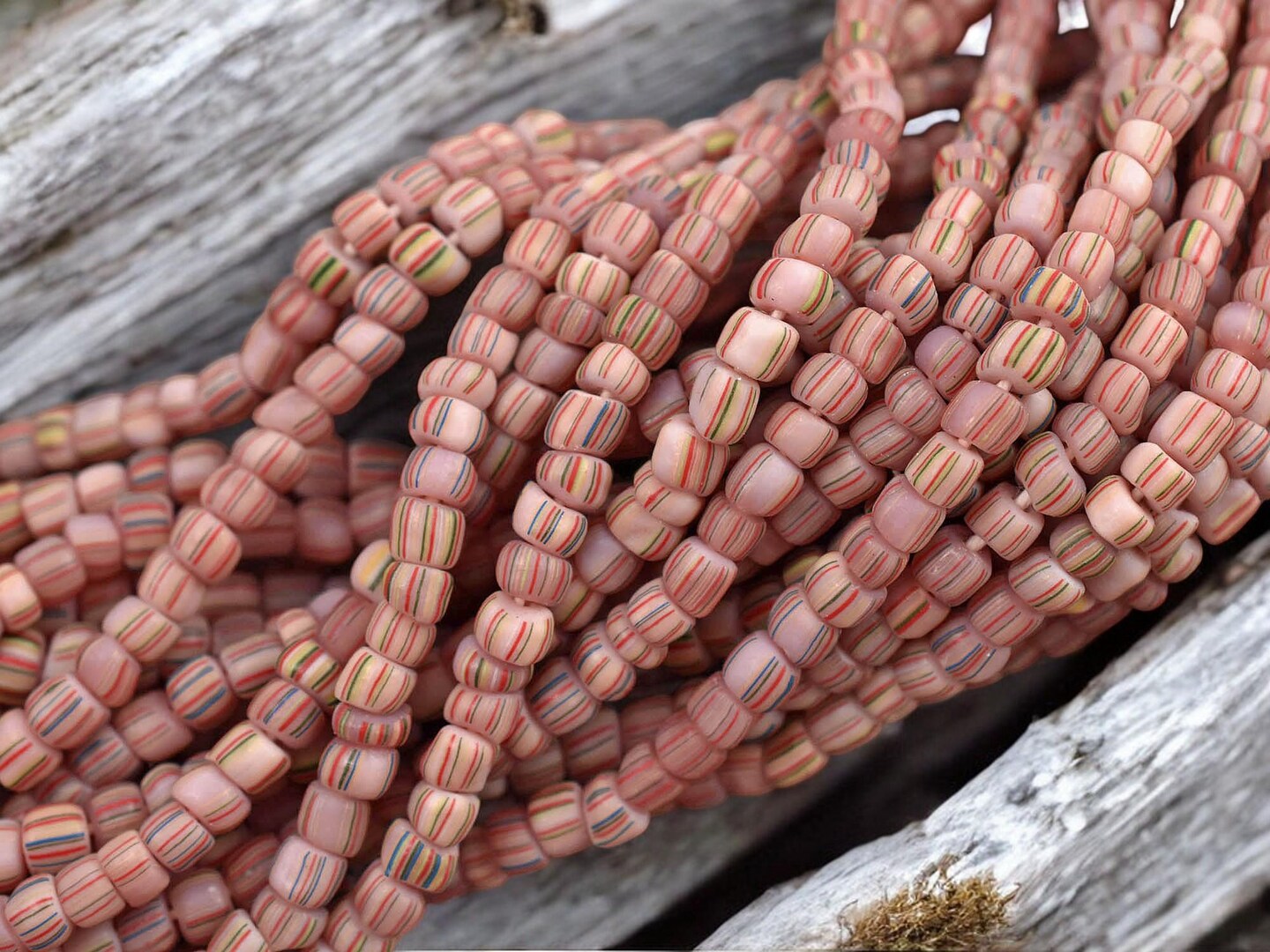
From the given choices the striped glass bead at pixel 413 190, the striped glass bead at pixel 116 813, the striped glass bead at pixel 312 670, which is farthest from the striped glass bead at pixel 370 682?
the striped glass bead at pixel 413 190

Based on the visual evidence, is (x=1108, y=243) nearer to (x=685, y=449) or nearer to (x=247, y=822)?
Answer: (x=685, y=449)

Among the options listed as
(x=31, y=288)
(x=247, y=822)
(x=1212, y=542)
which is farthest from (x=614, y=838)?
(x=31, y=288)

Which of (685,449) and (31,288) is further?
(31,288)

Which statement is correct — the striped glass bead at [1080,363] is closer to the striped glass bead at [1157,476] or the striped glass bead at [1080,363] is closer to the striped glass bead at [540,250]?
the striped glass bead at [1157,476]

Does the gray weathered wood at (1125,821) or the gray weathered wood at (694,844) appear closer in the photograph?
the gray weathered wood at (1125,821)

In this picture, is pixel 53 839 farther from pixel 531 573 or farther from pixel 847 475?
pixel 847 475

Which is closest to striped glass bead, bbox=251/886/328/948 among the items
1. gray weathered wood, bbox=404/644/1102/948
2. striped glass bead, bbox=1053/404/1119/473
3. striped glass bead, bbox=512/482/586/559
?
gray weathered wood, bbox=404/644/1102/948
